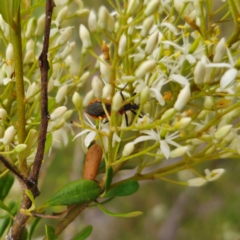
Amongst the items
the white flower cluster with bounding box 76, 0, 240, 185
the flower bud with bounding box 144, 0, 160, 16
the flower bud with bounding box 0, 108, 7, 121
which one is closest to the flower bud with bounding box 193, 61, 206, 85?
the white flower cluster with bounding box 76, 0, 240, 185

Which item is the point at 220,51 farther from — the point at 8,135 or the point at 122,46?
the point at 8,135

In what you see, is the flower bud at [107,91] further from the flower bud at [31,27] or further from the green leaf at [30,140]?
the flower bud at [31,27]

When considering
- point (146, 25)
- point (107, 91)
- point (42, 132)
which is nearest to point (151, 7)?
point (146, 25)

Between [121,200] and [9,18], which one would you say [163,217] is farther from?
[9,18]

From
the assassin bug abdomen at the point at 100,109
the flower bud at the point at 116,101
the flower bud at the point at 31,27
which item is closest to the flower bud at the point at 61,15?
the flower bud at the point at 31,27

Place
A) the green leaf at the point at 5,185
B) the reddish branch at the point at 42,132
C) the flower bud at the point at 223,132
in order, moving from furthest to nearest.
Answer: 1. the green leaf at the point at 5,185
2. the flower bud at the point at 223,132
3. the reddish branch at the point at 42,132
